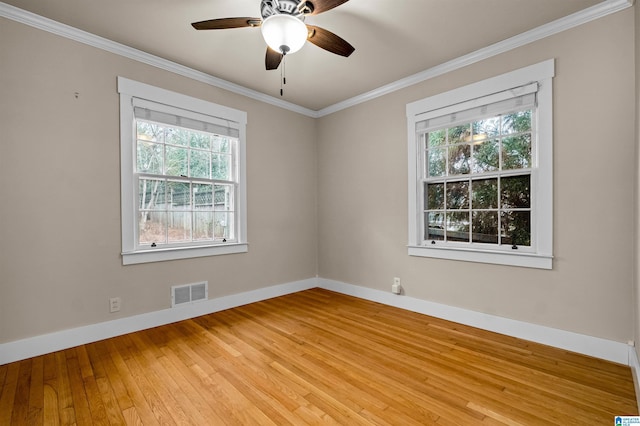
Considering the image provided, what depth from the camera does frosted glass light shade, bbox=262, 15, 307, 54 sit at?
1.91 m

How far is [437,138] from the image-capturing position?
3523 mm

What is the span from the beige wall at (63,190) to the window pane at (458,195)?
2942 millimetres

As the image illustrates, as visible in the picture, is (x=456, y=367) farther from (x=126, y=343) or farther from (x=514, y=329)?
(x=126, y=343)

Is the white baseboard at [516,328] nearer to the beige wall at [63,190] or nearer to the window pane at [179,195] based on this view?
the beige wall at [63,190]

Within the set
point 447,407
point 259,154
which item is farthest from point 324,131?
point 447,407

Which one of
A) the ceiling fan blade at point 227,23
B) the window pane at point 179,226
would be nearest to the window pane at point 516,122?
the ceiling fan blade at point 227,23

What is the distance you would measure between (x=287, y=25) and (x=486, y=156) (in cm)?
235

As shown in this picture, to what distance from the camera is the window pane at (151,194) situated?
315 cm

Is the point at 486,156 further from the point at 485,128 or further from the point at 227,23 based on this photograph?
the point at 227,23

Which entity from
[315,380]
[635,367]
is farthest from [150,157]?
[635,367]

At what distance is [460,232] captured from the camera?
132 inches

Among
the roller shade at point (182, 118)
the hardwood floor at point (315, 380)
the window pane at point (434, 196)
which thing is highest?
the roller shade at point (182, 118)

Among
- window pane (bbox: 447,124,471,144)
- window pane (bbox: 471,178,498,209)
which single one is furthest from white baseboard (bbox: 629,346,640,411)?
window pane (bbox: 447,124,471,144)

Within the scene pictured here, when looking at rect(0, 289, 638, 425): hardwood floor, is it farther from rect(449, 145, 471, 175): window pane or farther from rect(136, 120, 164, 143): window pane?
rect(136, 120, 164, 143): window pane
